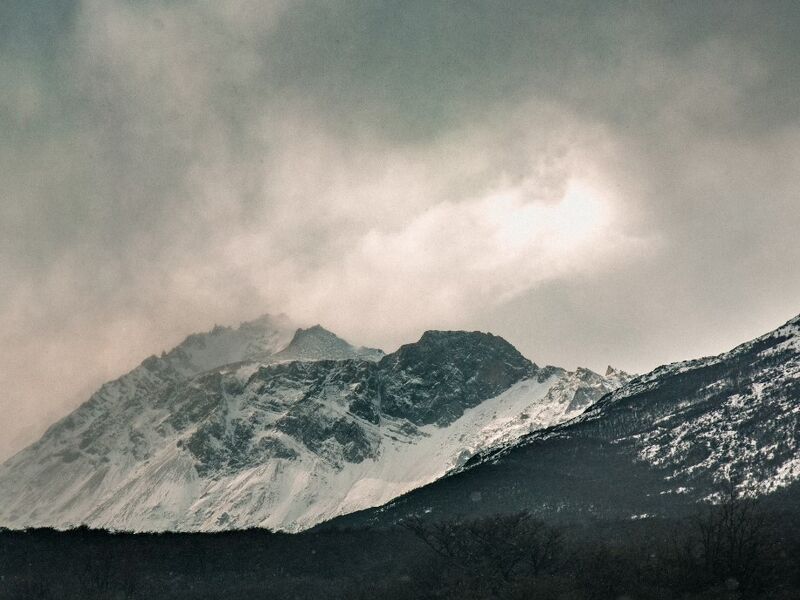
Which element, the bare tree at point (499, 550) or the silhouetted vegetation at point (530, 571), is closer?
the silhouetted vegetation at point (530, 571)

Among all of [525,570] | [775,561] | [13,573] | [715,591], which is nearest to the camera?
[715,591]

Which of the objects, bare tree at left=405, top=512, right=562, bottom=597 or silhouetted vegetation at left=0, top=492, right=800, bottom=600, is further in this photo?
bare tree at left=405, top=512, right=562, bottom=597

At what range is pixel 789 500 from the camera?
197 meters

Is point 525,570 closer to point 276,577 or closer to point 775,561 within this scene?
point 775,561

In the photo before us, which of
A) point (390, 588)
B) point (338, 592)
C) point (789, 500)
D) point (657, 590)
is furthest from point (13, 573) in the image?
point (789, 500)

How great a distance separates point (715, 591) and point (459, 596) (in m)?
37.4

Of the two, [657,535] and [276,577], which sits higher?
[276,577]

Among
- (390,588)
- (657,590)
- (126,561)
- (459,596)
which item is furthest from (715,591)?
(126,561)

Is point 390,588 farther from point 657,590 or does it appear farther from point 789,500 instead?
point 789,500

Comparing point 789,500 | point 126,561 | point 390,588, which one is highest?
point 126,561

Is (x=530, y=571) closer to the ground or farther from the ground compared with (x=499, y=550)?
closer to the ground

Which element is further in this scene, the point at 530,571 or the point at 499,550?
the point at 499,550

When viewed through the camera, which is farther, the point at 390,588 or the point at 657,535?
the point at 657,535

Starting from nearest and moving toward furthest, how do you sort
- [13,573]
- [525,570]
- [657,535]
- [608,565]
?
[608,565], [525,570], [657,535], [13,573]
